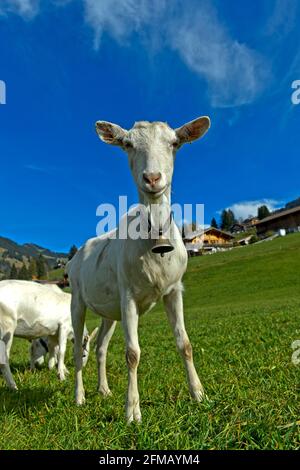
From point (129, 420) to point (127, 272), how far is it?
1.73 metres

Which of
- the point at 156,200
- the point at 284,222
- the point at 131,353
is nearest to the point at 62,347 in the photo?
the point at 131,353

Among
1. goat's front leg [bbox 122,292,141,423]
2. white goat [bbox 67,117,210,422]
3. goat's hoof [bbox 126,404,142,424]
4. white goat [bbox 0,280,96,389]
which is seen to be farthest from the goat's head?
white goat [bbox 0,280,96,389]

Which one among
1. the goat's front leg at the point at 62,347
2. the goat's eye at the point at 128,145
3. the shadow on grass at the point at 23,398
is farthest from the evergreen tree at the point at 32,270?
the goat's eye at the point at 128,145

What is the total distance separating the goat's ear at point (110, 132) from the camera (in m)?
5.42

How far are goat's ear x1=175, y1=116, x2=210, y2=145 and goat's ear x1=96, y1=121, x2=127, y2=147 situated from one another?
74cm

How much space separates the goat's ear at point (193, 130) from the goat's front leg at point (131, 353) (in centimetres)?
219

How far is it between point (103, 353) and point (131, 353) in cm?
303

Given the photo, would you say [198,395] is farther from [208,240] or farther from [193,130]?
[208,240]

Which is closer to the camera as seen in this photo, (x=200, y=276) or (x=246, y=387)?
(x=246, y=387)
